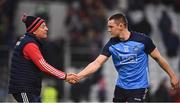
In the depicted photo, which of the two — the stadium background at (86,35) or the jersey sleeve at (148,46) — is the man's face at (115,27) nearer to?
the jersey sleeve at (148,46)

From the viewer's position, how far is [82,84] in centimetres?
1853

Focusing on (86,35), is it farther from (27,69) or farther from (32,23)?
(27,69)

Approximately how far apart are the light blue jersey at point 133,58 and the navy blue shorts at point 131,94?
0.06 metres

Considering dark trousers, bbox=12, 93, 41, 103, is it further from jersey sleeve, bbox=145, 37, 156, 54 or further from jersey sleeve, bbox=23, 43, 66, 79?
jersey sleeve, bbox=145, 37, 156, 54

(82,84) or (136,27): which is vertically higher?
(136,27)

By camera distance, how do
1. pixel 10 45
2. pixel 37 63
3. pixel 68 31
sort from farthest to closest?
pixel 68 31 < pixel 10 45 < pixel 37 63

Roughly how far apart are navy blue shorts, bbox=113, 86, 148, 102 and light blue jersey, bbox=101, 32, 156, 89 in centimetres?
6

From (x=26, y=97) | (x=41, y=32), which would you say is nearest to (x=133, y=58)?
(x=41, y=32)

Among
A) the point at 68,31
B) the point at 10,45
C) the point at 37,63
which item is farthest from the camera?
the point at 68,31

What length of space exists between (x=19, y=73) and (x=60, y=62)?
327 inches

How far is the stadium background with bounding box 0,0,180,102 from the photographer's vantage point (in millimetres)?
18422

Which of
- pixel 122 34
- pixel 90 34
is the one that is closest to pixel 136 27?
pixel 90 34

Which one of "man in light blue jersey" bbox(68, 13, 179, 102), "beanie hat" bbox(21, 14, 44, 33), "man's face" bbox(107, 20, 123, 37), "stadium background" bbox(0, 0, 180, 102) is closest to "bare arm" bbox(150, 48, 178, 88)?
"man in light blue jersey" bbox(68, 13, 179, 102)

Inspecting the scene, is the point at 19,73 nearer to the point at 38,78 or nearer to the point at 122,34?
the point at 38,78
